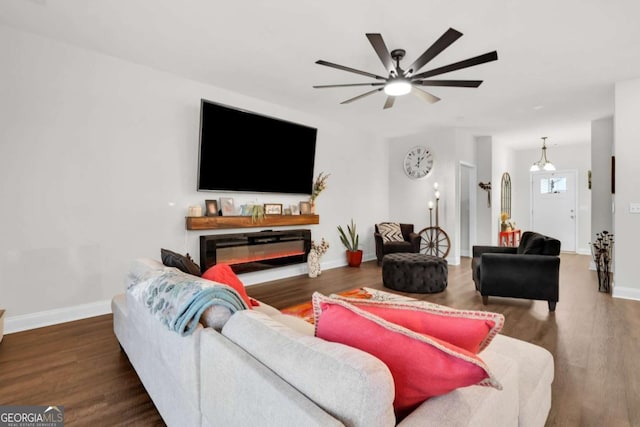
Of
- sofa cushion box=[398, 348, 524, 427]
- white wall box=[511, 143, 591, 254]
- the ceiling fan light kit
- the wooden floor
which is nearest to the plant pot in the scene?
the wooden floor

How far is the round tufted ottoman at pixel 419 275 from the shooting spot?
396 centimetres

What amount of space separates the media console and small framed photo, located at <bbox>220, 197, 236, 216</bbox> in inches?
11.5

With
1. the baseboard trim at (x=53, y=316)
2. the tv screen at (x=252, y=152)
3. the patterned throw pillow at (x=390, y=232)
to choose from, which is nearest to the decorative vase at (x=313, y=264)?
the tv screen at (x=252, y=152)

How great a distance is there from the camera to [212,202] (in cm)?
402

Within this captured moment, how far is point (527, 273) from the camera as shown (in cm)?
329

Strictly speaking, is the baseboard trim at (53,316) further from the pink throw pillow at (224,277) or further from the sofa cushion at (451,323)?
the sofa cushion at (451,323)

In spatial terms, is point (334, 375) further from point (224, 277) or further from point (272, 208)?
point (272, 208)

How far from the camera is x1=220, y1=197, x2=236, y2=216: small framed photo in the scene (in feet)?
13.6

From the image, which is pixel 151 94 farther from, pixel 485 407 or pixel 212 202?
pixel 485 407

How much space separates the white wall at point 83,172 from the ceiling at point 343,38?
0.28m

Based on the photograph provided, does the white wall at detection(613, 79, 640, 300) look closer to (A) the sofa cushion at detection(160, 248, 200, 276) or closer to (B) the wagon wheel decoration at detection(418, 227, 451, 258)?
(B) the wagon wheel decoration at detection(418, 227, 451, 258)

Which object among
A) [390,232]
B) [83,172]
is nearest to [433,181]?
[390,232]

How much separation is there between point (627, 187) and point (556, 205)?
4.39 m

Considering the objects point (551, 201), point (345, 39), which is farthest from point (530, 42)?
point (551, 201)
